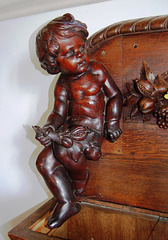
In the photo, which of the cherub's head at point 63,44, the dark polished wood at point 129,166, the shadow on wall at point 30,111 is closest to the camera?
the cherub's head at point 63,44

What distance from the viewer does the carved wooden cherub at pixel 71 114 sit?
488mm

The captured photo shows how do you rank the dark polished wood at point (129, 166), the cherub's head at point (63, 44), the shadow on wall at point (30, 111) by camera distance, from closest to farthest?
the cherub's head at point (63, 44)
the dark polished wood at point (129, 166)
the shadow on wall at point (30, 111)

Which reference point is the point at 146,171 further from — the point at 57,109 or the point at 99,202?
the point at 57,109

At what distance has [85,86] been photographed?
55 centimetres

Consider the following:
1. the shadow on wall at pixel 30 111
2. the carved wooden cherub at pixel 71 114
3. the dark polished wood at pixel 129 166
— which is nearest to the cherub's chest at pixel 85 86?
the carved wooden cherub at pixel 71 114

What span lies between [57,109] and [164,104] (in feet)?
0.85

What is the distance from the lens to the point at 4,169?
3.02ft

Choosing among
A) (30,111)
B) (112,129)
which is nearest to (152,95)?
(112,129)

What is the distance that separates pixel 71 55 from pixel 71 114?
0.15 metres

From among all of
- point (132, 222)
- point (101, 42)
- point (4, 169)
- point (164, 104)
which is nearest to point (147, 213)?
point (132, 222)

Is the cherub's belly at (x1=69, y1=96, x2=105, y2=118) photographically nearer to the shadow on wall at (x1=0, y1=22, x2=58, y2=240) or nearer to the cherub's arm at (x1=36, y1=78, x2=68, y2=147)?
the cherub's arm at (x1=36, y1=78, x2=68, y2=147)

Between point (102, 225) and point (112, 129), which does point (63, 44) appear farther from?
point (102, 225)

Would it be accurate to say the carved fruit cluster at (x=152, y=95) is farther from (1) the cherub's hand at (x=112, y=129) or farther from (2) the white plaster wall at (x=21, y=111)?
(2) the white plaster wall at (x=21, y=111)

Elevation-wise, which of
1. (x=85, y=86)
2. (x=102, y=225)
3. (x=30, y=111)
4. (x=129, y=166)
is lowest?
(x=102, y=225)
